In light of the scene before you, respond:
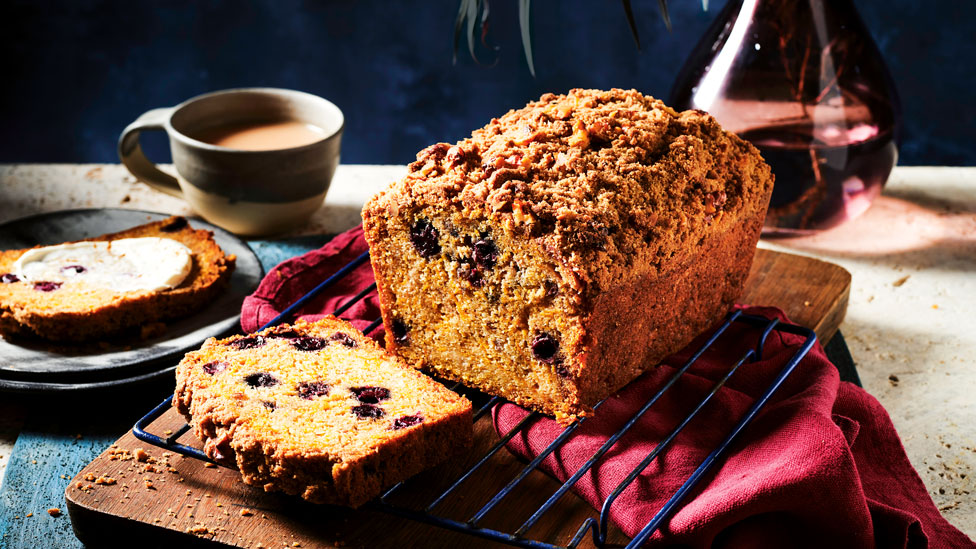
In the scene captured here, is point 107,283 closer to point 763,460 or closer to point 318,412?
point 318,412

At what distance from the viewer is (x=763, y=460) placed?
1956 mm

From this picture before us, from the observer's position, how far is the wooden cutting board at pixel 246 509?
6.11 feet

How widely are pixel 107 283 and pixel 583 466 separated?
158 cm

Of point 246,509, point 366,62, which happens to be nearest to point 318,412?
point 246,509

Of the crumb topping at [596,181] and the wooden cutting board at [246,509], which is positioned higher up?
the crumb topping at [596,181]

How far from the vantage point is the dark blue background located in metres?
5.06

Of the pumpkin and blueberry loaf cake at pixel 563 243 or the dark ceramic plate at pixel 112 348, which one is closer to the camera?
the pumpkin and blueberry loaf cake at pixel 563 243

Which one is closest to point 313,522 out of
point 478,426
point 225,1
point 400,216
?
point 478,426

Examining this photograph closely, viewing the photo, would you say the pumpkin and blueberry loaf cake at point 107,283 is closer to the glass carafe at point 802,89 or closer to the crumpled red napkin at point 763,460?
the crumpled red napkin at point 763,460

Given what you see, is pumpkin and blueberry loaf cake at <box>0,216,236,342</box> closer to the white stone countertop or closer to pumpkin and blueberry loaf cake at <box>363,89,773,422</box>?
the white stone countertop

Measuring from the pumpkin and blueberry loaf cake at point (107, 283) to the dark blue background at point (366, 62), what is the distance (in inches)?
99.2

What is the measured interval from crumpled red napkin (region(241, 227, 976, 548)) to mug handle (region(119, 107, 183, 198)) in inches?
44.4

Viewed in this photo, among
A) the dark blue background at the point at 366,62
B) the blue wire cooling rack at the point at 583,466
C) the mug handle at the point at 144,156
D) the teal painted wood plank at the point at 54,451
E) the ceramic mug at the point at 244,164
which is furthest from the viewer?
the dark blue background at the point at 366,62

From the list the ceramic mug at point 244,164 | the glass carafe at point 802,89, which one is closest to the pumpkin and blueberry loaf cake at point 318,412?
the ceramic mug at point 244,164
